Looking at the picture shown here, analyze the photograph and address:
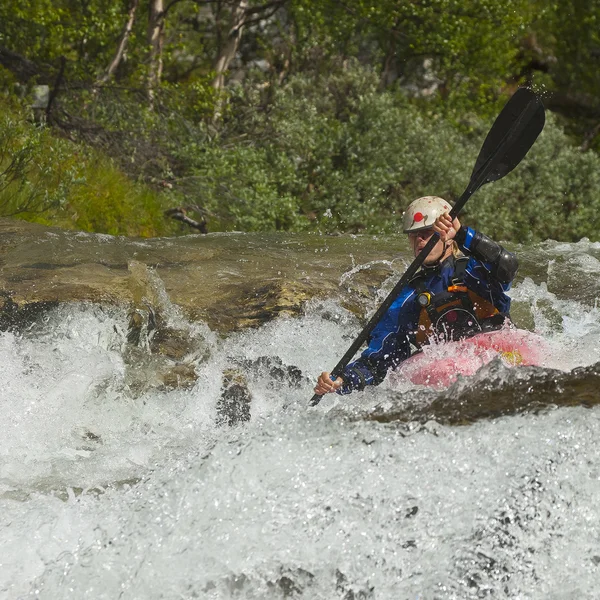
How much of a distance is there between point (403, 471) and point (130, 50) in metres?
9.99

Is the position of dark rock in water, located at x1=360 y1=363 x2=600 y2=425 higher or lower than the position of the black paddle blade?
lower

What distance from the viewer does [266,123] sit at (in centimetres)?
1110

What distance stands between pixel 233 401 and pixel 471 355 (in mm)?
1475


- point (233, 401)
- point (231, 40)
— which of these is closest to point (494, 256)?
point (233, 401)

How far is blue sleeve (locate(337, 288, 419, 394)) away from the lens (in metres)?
4.56

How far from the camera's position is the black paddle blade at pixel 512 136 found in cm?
446

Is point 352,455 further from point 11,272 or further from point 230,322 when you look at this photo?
point 11,272

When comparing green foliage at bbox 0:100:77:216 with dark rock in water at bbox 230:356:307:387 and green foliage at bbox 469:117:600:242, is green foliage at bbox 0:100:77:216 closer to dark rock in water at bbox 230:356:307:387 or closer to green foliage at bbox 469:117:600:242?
dark rock in water at bbox 230:356:307:387

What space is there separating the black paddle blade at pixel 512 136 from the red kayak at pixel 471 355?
756 millimetres

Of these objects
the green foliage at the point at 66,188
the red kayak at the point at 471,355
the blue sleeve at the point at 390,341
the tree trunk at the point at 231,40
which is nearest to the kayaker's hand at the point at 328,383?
the blue sleeve at the point at 390,341

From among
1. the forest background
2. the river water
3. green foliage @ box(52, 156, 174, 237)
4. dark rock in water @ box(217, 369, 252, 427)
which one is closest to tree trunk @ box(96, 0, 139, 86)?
the forest background

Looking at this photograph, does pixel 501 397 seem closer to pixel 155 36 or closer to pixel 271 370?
pixel 271 370

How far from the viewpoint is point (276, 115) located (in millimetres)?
11297

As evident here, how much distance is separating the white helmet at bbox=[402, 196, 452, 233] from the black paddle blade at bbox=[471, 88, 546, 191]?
9.2 inches
